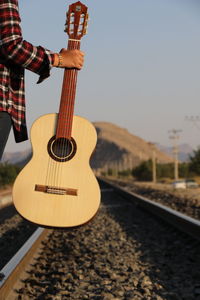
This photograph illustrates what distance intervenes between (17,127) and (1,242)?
12.6 feet

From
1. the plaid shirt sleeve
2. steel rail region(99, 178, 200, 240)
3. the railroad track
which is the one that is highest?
the plaid shirt sleeve

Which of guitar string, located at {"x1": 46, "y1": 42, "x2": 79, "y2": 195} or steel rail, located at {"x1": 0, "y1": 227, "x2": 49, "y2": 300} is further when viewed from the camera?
steel rail, located at {"x1": 0, "y1": 227, "x2": 49, "y2": 300}

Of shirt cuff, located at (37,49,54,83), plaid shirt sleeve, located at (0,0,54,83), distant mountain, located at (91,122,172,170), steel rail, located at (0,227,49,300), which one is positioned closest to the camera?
plaid shirt sleeve, located at (0,0,54,83)

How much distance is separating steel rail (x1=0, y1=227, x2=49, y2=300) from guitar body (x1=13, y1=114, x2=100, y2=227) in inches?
33.1

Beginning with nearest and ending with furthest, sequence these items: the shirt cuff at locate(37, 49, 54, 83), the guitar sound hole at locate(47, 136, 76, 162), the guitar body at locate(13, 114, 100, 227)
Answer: the shirt cuff at locate(37, 49, 54, 83)
the guitar body at locate(13, 114, 100, 227)
the guitar sound hole at locate(47, 136, 76, 162)

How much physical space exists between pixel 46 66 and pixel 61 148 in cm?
61

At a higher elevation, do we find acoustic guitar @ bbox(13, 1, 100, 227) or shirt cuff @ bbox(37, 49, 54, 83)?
shirt cuff @ bbox(37, 49, 54, 83)

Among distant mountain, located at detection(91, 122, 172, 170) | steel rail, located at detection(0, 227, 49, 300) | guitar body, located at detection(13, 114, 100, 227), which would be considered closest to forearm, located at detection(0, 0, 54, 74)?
guitar body, located at detection(13, 114, 100, 227)

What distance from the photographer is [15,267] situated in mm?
3967

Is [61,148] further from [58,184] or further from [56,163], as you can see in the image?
[58,184]

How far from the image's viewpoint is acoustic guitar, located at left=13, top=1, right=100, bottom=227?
2.86 metres

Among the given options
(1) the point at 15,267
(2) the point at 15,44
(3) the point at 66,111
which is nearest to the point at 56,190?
(3) the point at 66,111

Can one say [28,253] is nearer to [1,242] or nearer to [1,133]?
[1,242]

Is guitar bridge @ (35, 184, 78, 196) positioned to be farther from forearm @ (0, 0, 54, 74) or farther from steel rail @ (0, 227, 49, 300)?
steel rail @ (0, 227, 49, 300)
